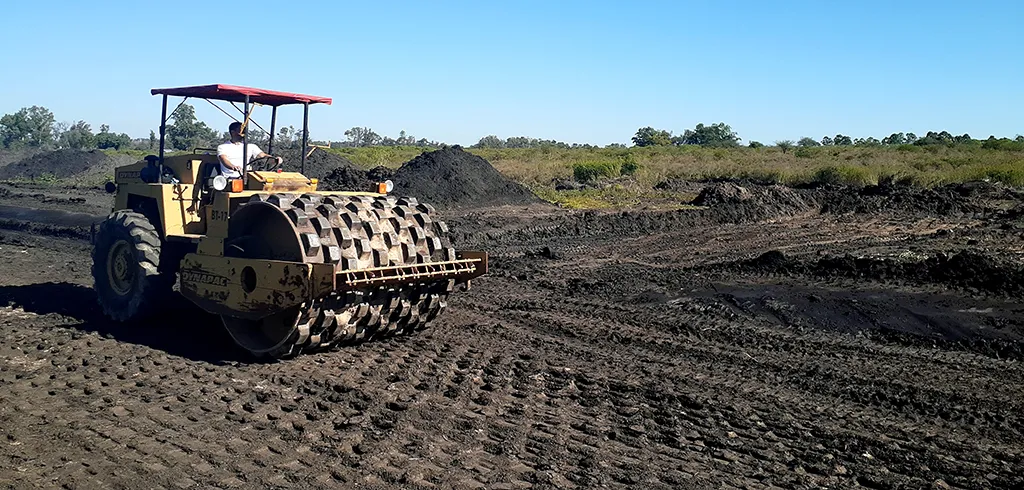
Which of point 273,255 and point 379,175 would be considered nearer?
point 273,255

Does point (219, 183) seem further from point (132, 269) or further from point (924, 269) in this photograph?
point (924, 269)

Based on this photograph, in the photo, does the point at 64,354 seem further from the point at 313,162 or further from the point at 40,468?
the point at 313,162

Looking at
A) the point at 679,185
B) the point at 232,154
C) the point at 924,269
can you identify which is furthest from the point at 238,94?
the point at 679,185

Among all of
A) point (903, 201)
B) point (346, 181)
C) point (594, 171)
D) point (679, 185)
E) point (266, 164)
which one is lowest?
point (346, 181)

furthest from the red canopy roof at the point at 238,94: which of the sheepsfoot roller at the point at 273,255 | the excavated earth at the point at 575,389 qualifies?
the excavated earth at the point at 575,389

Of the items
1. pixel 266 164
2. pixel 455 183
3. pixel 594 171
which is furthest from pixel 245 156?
pixel 594 171

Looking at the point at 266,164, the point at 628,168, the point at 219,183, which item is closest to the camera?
the point at 219,183

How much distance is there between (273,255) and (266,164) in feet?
5.99

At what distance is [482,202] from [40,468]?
69.2ft

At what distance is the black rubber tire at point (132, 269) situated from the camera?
8.84m

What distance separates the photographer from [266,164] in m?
9.37

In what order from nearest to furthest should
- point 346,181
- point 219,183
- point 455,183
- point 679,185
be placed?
1. point 219,183
2. point 455,183
3. point 346,181
4. point 679,185

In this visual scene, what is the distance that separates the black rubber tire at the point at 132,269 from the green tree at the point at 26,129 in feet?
251

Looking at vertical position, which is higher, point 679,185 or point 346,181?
point 679,185
